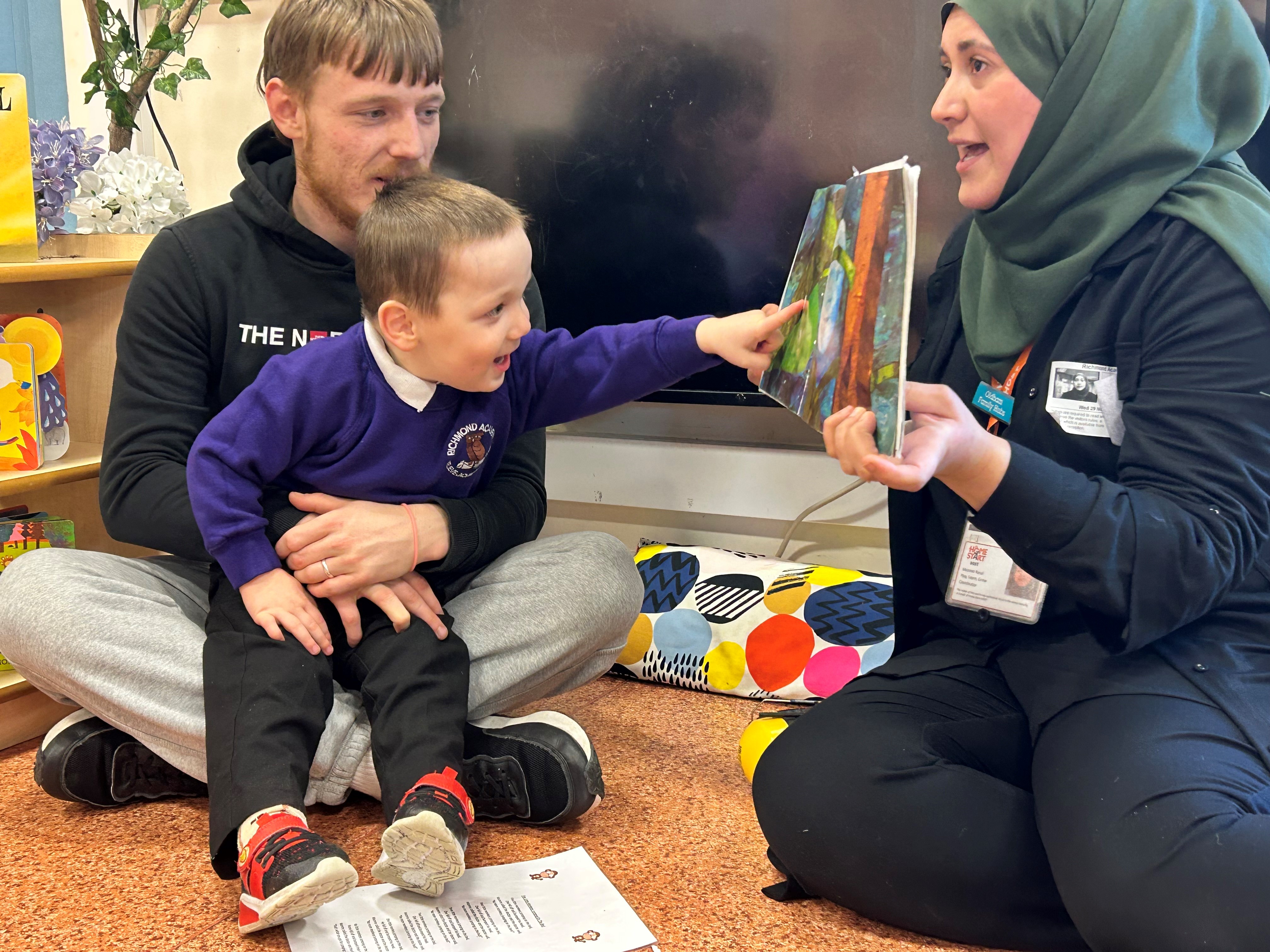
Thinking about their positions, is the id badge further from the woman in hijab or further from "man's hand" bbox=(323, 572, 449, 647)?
"man's hand" bbox=(323, 572, 449, 647)

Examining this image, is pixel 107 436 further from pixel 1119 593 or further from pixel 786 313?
pixel 1119 593

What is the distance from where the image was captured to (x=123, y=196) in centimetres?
188

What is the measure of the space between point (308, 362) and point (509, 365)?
9.4 inches

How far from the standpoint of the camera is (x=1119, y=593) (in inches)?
40.3

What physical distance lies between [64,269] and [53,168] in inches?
9.0

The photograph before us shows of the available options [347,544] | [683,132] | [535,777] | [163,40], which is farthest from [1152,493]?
[163,40]

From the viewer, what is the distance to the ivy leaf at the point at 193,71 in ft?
7.06

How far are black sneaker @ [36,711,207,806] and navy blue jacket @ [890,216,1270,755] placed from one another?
40.8 inches

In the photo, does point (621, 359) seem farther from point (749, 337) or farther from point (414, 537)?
point (414, 537)

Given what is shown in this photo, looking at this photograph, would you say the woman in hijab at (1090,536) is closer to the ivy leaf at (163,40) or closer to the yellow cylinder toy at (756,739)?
the yellow cylinder toy at (756,739)

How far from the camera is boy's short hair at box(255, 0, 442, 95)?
1.42 m

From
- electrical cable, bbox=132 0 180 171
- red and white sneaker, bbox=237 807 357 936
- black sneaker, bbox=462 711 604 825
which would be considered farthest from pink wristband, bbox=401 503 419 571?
electrical cable, bbox=132 0 180 171

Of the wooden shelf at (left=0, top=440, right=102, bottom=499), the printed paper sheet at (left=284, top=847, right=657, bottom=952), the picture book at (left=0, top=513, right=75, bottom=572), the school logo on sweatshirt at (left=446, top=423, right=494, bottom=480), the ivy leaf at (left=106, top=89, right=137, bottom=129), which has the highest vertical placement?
the ivy leaf at (left=106, top=89, right=137, bottom=129)

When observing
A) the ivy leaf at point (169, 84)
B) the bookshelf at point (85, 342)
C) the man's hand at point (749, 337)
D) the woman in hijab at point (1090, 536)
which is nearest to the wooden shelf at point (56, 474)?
→ the bookshelf at point (85, 342)
